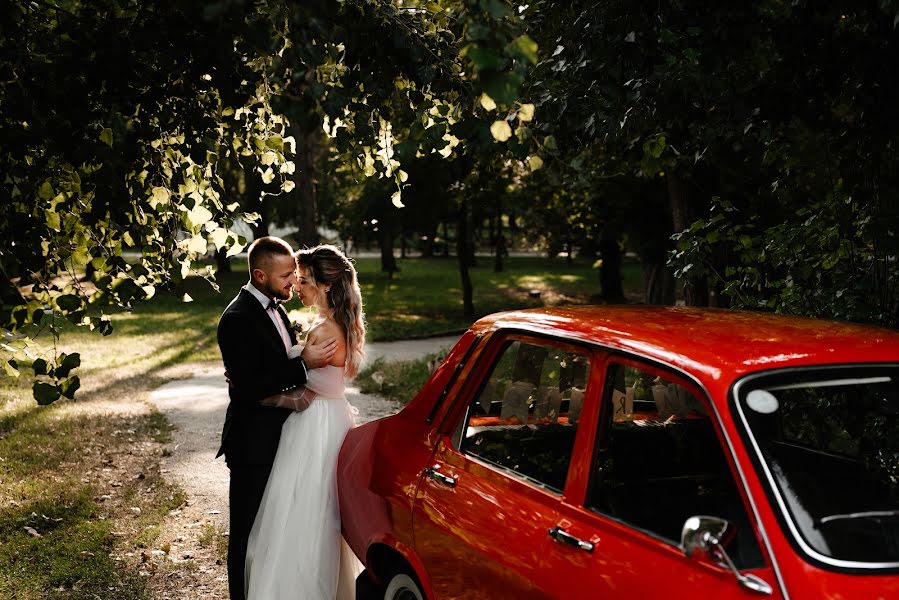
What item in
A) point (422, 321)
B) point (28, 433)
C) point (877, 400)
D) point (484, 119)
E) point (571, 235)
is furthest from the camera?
point (571, 235)

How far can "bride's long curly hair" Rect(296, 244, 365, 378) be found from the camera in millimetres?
5293

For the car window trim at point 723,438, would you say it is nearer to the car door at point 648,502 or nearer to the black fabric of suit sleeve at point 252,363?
the car door at point 648,502

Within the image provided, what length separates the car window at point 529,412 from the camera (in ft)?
11.2

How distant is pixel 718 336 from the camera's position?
10.4 ft

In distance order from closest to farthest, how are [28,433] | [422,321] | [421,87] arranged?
[421,87] < [28,433] < [422,321]

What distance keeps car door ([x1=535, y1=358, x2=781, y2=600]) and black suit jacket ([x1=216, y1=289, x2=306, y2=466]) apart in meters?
2.27

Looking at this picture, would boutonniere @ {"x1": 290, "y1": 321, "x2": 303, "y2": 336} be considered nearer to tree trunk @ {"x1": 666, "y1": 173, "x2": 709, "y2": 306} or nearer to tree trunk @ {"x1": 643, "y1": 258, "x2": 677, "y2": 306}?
tree trunk @ {"x1": 666, "y1": 173, "x2": 709, "y2": 306}

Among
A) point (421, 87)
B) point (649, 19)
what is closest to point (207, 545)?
point (421, 87)

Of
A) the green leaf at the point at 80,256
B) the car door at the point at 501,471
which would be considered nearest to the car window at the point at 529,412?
the car door at the point at 501,471

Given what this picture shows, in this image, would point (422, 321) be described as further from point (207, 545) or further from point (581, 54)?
Result: point (581, 54)

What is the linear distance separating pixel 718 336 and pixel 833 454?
0.73 metres

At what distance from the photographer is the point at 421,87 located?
501 centimetres

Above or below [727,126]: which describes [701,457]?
below

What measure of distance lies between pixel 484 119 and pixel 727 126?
2.22 meters
